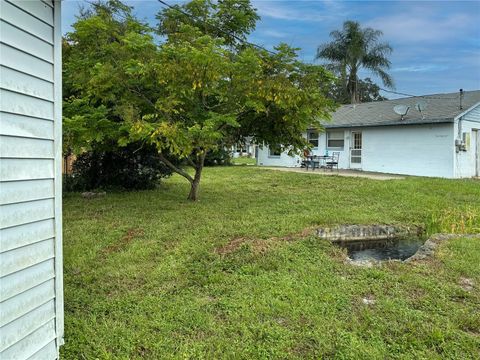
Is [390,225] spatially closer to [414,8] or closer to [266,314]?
[266,314]

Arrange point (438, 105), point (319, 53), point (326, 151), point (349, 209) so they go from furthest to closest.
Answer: point (319, 53) < point (326, 151) < point (438, 105) < point (349, 209)

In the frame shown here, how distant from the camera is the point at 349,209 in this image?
26.4 ft

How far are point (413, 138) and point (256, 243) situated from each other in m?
13.2

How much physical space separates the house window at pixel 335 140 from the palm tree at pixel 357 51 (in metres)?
7.85

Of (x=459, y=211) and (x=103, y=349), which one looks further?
(x=459, y=211)

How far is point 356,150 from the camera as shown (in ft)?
61.7

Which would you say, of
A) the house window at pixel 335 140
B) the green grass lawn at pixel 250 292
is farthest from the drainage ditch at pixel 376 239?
the house window at pixel 335 140

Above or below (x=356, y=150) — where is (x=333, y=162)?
below

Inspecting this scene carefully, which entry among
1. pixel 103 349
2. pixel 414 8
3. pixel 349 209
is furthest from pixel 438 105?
pixel 103 349

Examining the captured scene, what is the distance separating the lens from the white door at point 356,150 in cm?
1864

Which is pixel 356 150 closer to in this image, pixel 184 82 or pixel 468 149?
pixel 468 149

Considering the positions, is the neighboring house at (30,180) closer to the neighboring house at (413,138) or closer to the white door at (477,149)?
the neighboring house at (413,138)

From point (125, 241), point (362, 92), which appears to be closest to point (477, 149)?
point (125, 241)

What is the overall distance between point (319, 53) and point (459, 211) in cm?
2115
